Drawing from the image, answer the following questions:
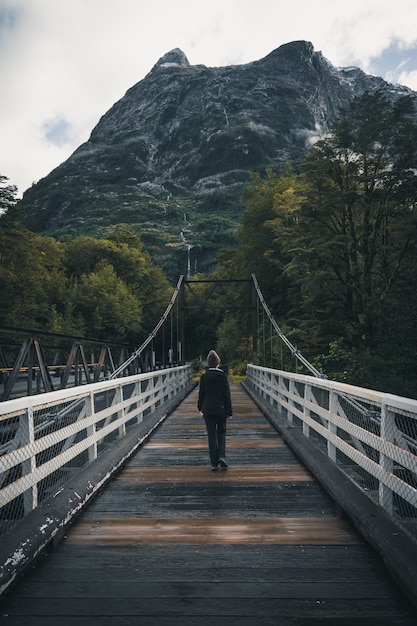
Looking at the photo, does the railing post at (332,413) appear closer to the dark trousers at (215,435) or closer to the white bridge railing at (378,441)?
the white bridge railing at (378,441)

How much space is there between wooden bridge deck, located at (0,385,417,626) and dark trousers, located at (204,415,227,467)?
2.17 ft

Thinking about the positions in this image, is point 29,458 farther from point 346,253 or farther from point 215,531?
point 346,253

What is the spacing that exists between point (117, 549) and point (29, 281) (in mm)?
39079

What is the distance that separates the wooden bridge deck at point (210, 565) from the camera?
3.19 metres

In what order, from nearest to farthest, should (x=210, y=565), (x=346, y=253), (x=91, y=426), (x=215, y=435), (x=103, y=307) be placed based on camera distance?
(x=210, y=565) → (x=91, y=426) → (x=215, y=435) → (x=346, y=253) → (x=103, y=307)

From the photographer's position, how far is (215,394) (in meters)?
7.45

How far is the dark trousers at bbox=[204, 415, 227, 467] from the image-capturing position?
7246mm

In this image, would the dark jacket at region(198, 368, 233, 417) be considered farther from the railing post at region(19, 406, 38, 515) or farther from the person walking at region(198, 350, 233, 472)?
the railing post at region(19, 406, 38, 515)

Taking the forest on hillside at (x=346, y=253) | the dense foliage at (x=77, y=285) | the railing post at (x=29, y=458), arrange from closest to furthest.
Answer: the railing post at (x=29, y=458) → the forest on hillside at (x=346, y=253) → the dense foliage at (x=77, y=285)

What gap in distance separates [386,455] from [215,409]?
318 cm

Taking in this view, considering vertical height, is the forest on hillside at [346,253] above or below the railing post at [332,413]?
above

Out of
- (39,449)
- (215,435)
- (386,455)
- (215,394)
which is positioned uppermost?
(215,394)

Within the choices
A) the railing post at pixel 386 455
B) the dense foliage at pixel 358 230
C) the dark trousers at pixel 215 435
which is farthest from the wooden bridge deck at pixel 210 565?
the dense foliage at pixel 358 230

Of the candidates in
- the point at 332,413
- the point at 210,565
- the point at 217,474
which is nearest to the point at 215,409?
the point at 217,474
